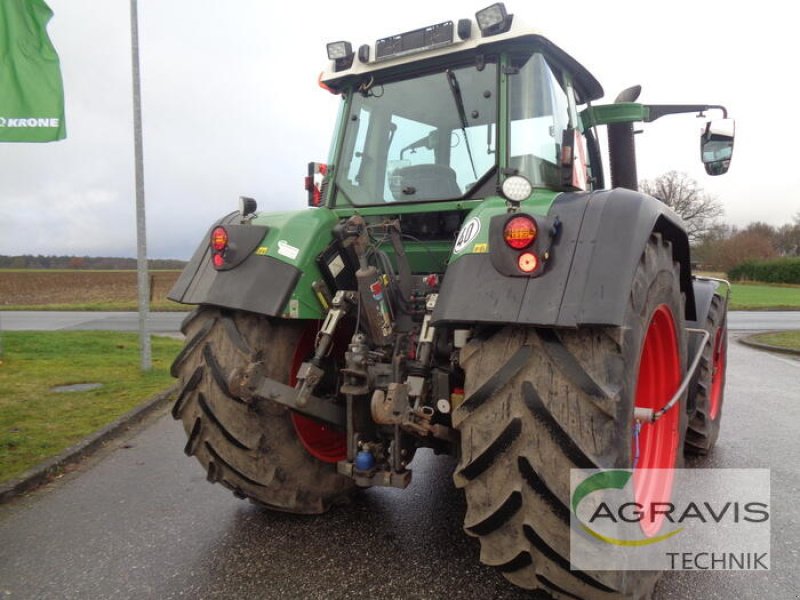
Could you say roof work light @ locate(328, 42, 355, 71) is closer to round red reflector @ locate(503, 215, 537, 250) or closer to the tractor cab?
the tractor cab

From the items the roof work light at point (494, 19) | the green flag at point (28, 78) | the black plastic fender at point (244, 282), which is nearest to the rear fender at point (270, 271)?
the black plastic fender at point (244, 282)

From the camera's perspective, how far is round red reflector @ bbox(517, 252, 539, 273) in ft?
7.44

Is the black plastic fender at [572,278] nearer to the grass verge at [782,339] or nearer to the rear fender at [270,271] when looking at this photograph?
the rear fender at [270,271]

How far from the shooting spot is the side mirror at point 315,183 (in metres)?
3.87

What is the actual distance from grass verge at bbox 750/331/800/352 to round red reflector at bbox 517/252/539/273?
37.3ft

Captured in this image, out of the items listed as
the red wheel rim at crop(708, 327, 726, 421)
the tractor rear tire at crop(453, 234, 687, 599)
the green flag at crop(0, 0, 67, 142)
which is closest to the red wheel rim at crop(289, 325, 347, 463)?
the tractor rear tire at crop(453, 234, 687, 599)

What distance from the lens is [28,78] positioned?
23.6 feet

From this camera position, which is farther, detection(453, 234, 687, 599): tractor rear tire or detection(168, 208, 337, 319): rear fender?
detection(168, 208, 337, 319): rear fender

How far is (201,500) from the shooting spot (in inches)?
149

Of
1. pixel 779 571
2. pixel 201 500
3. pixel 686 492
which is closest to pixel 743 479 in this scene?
pixel 686 492

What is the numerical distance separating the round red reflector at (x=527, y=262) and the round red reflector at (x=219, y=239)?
1.60 metres

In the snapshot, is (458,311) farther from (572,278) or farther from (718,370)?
(718,370)

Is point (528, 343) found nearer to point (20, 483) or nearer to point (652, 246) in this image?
point (652, 246)

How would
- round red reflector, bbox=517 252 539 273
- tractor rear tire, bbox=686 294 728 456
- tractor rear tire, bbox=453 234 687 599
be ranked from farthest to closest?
tractor rear tire, bbox=686 294 728 456, round red reflector, bbox=517 252 539 273, tractor rear tire, bbox=453 234 687 599
